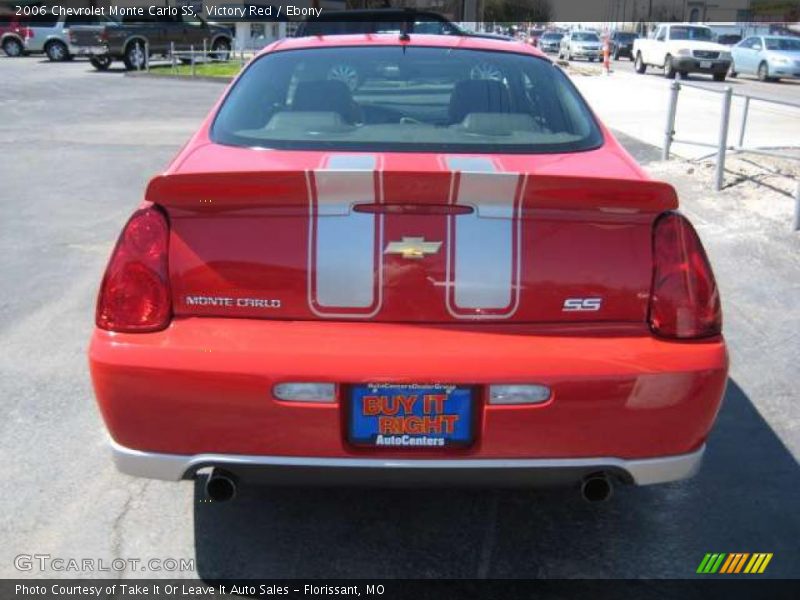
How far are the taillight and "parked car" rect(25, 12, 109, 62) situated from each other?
109 ft

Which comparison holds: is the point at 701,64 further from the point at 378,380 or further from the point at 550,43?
the point at 378,380

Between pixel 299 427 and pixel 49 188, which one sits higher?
pixel 299 427

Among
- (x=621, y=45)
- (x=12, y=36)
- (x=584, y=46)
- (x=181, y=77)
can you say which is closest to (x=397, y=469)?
(x=181, y=77)

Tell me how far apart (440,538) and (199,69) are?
25949 millimetres

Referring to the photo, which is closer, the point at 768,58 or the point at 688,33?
the point at 768,58

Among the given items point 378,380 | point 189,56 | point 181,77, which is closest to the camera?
point 378,380

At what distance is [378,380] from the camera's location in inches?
94.0

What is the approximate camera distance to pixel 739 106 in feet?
55.5

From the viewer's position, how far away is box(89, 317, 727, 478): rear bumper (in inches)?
94.3

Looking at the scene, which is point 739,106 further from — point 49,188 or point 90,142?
A: point 49,188

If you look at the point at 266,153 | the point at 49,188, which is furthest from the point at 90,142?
the point at 266,153

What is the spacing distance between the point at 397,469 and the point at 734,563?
1.27 meters

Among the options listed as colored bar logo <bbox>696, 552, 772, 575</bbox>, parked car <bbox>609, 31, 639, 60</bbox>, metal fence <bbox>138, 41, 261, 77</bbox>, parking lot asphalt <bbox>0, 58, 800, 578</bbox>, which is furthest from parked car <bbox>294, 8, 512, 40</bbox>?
parked car <bbox>609, 31, 639, 60</bbox>

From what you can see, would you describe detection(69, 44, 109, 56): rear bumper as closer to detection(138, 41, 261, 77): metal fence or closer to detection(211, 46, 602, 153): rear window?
detection(138, 41, 261, 77): metal fence
